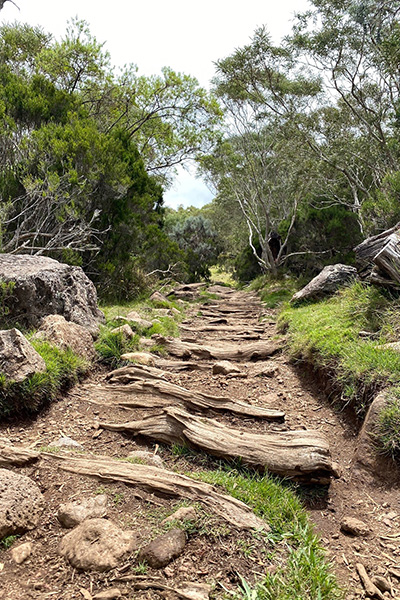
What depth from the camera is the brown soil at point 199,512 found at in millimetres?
1988

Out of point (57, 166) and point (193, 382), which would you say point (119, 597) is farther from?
point (57, 166)

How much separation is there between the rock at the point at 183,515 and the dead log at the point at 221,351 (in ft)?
12.1

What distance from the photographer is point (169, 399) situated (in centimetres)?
437

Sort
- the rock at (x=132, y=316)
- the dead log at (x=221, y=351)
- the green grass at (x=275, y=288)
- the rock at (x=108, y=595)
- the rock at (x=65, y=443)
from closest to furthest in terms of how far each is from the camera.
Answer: the rock at (x=108, y=595)
the rock at (x=65, y=443)
the dead log at (x=221, y=351)
the rock at (x=132, y=316)
the green grass at (x=275, y=288)

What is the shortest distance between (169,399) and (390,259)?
329 cm

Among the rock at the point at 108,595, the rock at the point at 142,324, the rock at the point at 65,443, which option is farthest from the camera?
the rock at the point at 142,324

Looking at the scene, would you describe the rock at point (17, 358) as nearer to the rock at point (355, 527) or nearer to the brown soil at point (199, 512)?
the brown soil at point (199, 512)

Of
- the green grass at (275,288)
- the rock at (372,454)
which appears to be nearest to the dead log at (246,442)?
the rock at (372,454)

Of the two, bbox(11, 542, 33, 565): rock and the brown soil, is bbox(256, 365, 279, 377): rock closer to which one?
the brown soil

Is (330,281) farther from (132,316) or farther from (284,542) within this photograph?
(284,542)

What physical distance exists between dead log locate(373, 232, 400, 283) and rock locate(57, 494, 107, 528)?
432cm

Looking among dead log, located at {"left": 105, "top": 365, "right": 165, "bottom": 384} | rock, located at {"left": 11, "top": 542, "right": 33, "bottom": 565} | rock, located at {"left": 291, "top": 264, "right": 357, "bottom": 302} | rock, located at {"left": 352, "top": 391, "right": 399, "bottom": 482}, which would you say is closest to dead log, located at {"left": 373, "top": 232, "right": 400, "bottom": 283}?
rock, located at {"left": 352, "top": 391, "right": 399, "bottom": 482}

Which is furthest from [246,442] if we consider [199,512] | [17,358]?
[17,358]

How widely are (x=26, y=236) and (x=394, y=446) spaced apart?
6.99 m
